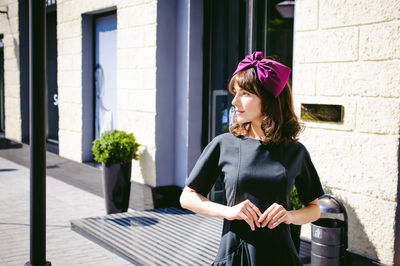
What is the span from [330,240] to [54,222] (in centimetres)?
386

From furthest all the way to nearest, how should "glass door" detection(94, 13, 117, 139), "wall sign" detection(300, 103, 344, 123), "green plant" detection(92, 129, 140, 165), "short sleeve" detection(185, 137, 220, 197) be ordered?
1. "glass door" detection(94, 13, 117, 139)
2. "green plant" detection(92, 129, 140, 165)
3. "wall sign" detection(300, 103, 344, 123)
4. "short sleeve" detection(185, 137, 220, 197)

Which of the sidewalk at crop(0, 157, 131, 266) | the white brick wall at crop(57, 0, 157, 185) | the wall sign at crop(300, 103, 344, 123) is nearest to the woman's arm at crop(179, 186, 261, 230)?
the wall sign at crop(300, 103, 344, 123)

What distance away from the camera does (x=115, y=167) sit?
6.45m

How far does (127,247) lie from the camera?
5.07 meters

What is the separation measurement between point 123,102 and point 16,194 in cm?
246

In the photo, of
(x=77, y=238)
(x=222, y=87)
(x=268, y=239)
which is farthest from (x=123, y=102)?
(x=268, y=239)

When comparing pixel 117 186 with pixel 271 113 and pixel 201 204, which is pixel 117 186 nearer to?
pixel 201 204

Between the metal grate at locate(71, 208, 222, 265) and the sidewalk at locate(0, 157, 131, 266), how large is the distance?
0.46 feet

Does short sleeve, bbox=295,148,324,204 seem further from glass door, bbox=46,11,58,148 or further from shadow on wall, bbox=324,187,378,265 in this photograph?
glass door, bbox=46,11,58,148

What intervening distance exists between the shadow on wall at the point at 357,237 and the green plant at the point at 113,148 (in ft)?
10.2

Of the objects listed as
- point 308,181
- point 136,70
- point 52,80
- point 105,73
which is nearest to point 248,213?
point 308,181

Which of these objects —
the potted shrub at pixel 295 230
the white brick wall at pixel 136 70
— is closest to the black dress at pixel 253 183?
the potted shrub at pixel 295 230

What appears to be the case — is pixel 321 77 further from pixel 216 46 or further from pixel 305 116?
pixel 216 46

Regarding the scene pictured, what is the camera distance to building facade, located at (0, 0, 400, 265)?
4.08 m
